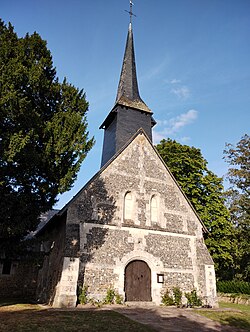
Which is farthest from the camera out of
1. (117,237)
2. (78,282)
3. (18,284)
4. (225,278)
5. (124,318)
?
(225,278)

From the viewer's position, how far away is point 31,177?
1077 centimetres

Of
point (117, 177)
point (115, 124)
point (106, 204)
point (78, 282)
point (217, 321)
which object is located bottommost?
point (217, 321)

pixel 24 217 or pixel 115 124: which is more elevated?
pixel 115 124

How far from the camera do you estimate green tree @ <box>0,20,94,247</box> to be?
32.9 feet

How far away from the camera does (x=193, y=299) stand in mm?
13469

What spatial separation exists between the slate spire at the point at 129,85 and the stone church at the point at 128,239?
3.80 meters

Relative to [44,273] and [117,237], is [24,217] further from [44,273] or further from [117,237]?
[44,273]

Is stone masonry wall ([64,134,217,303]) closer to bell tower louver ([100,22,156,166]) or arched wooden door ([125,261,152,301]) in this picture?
arched wooden door ([125,261,152,301])

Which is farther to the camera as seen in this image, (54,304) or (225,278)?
(225,278)

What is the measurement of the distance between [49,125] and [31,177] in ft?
7.09

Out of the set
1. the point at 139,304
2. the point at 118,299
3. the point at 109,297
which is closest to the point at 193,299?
the point at 139,304

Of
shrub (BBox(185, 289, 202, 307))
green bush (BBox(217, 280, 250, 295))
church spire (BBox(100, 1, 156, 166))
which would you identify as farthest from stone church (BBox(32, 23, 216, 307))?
green bush (BBox(217, 280, 250, 295))

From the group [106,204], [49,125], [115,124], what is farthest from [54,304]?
[115,124]

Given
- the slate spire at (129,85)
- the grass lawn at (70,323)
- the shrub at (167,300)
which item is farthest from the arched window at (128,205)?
the slate spire at (129,85)
